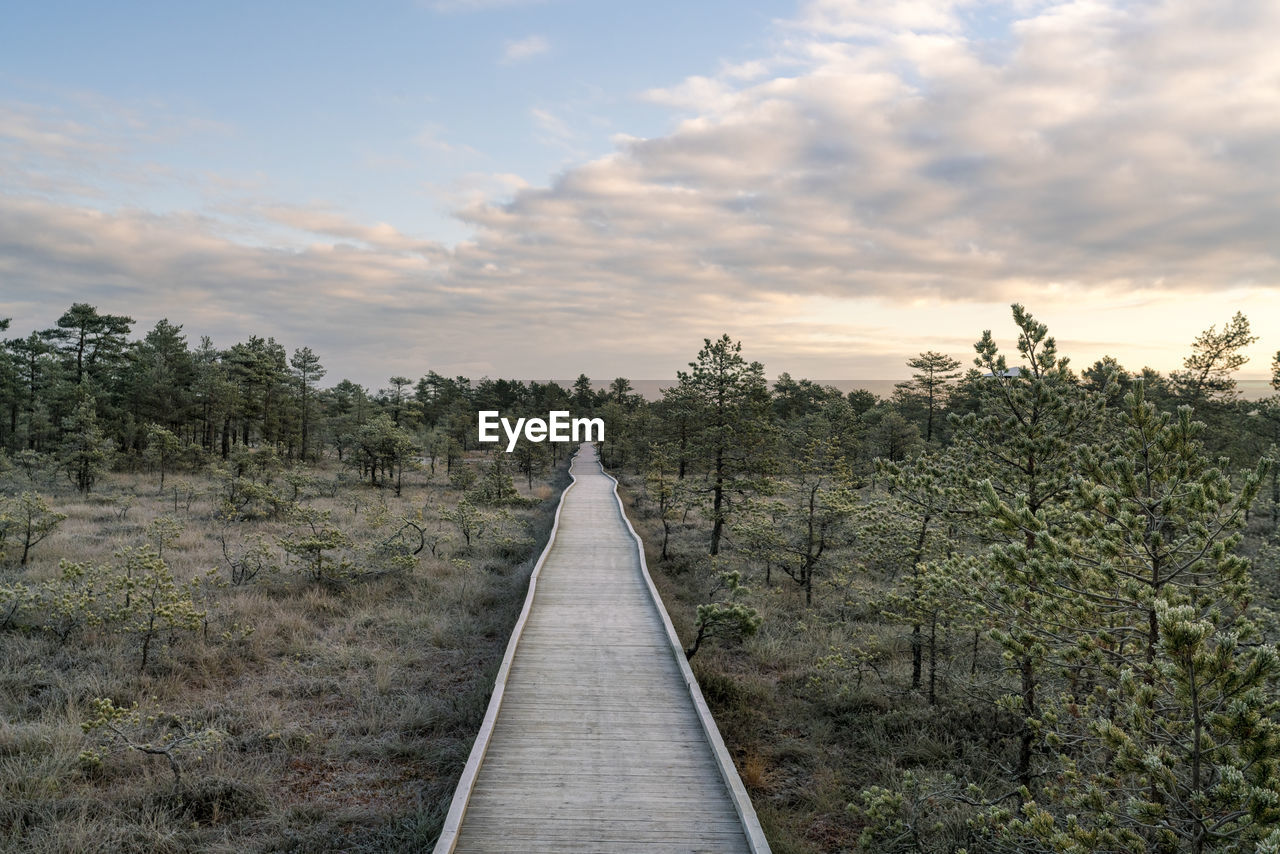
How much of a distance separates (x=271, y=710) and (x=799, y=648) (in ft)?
31.6

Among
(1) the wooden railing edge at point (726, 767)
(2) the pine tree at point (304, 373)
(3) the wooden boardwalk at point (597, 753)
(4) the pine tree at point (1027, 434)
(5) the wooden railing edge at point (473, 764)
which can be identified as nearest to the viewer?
(5) the wooden railing edge at point (473, 764)

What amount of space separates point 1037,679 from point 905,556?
284 centimetres

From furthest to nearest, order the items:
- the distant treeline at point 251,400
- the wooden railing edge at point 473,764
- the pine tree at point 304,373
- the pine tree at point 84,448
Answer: the pine tree at point 304,373 → the distant treeline at point 251,400 → the pine tree at point 84,448 → the wooden railing edge at point 473,764

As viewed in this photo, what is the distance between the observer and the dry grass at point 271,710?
6.60 meters

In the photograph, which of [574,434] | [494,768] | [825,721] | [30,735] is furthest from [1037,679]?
[574,434]

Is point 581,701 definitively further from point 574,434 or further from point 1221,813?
point 574,434

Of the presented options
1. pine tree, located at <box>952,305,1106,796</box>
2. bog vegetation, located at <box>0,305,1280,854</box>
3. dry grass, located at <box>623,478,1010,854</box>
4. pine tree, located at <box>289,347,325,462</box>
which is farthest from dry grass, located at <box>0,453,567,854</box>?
pine tree, located at <box>289,347,325,462</box>

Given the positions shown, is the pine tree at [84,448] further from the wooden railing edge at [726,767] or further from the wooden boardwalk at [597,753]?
the wooden railing edge at [726,767]

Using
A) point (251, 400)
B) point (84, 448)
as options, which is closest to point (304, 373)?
point (251, 400)

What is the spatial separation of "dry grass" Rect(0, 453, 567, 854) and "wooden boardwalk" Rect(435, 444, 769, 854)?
79 cm

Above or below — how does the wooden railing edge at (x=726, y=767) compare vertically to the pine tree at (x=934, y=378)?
below

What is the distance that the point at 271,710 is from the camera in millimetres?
9141

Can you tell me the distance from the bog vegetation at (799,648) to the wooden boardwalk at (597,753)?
0.83 m

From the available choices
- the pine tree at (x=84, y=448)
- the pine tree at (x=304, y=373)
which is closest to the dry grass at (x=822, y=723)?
the pine tree at (x=84, y=448)
